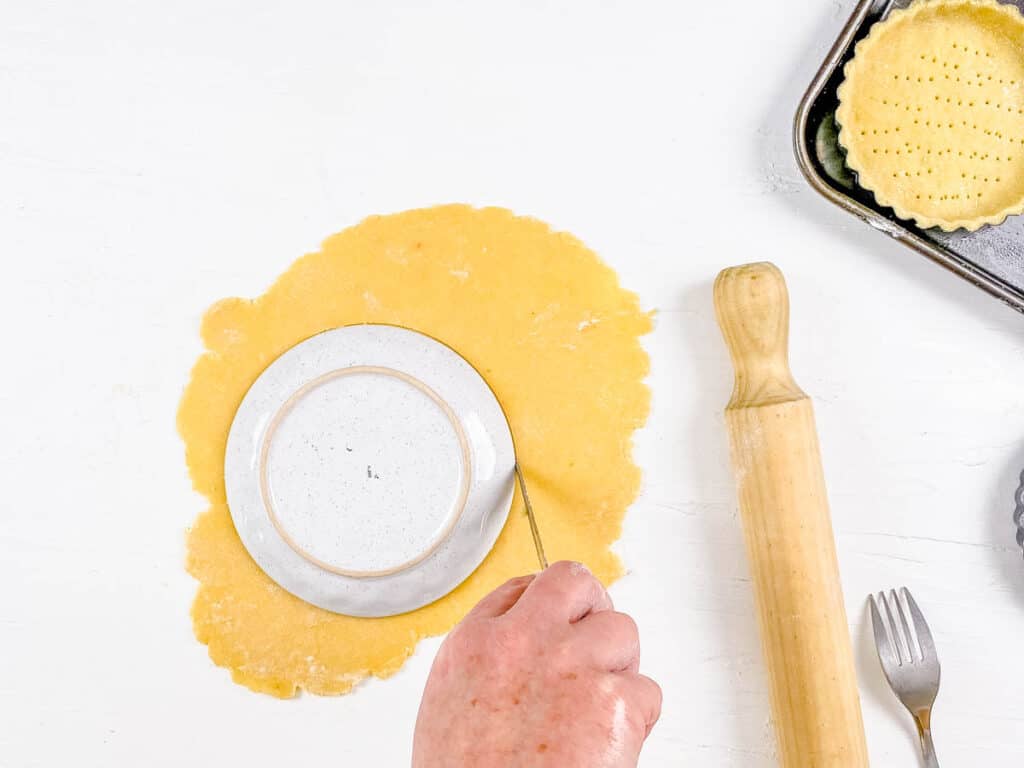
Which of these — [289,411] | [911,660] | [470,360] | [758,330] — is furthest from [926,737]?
[289,411]

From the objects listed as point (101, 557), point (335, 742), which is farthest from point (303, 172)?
point (335, 742)

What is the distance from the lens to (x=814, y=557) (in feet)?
2.73

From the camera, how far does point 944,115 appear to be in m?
0.88

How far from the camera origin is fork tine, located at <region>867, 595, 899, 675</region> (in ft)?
2.85

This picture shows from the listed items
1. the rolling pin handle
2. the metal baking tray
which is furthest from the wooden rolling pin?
the metal baking tray

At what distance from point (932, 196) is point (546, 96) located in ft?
1.39

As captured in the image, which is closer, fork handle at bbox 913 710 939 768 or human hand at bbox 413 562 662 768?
human hand at bbox 413 562 662 768

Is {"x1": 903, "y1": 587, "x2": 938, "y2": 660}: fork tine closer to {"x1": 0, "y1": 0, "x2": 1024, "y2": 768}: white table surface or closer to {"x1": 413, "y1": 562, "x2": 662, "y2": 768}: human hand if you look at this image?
{"x1": 0, "y1": 0, "x2": 1024, "y2": 768}: white table surface

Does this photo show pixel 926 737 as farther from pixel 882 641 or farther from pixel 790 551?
pixel 790 551

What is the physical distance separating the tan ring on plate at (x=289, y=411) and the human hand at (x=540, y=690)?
23cm

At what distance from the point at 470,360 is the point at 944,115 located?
56 cm

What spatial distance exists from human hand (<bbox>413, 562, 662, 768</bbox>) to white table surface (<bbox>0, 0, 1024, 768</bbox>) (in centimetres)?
28

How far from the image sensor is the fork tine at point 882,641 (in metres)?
0.87

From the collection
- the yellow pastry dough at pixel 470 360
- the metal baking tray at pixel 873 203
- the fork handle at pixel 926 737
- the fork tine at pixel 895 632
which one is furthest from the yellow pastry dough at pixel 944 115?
the fork handle at pixel 926 737
